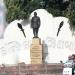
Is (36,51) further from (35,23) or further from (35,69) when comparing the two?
(35,69)

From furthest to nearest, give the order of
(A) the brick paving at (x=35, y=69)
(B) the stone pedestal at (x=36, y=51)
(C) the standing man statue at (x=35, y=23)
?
(C) the standing man statue at (x=35, y=23)
(B) the stone pedestal at (x=36, y=51)
(A) the brick paving at (x=35, y=69)

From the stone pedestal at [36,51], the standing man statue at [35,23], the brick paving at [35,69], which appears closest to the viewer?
the brick paving at [35,69]

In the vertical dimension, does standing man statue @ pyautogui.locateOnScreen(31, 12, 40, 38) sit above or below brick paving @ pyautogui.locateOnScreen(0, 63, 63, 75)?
above

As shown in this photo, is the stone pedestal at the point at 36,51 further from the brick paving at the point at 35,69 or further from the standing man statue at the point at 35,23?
the brick paving at the point at 35,69

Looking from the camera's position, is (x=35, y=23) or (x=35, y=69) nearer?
(x=35, y=69)

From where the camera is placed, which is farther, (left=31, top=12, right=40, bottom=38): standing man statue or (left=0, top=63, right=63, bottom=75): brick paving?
(left=31, top=12, right=40, bottom=38): standing man statue

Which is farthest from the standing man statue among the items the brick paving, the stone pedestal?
the brick paving

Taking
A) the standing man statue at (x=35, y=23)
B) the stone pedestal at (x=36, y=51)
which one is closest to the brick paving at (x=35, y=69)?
the stone pedestal at (x=36, y=51)

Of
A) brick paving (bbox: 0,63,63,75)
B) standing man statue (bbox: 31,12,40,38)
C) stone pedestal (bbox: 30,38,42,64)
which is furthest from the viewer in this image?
standing man statue (bbox: 31,12,40,38)

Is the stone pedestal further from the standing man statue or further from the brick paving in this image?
the brick paving

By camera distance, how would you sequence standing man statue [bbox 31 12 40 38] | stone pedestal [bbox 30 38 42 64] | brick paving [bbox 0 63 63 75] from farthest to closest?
standing man statue [bbox 31 12 40 38], stone pedestal [bbox 30 38 42 64], brick paving [bbox 0 63 63 75]

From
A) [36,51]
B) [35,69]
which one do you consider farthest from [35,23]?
[35,69]

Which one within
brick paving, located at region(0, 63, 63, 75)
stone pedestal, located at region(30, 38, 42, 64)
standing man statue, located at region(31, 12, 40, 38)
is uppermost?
standing man statue, located at region(31, 12, 40, 38)

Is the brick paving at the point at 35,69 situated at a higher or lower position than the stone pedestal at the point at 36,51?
lower
